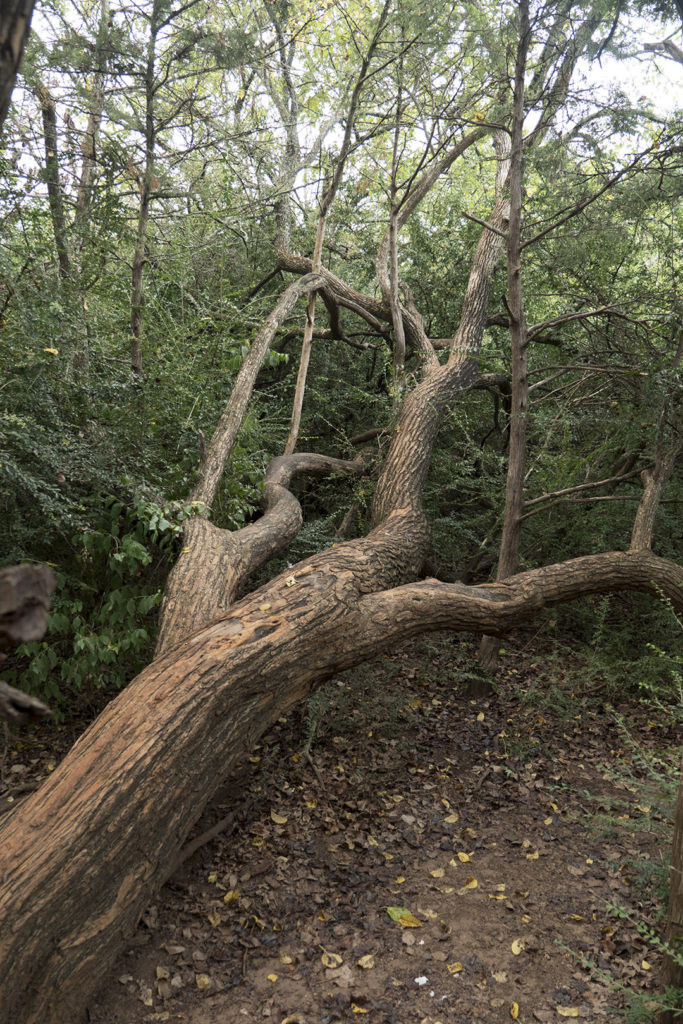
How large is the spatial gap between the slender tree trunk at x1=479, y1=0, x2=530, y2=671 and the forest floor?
0.86 m

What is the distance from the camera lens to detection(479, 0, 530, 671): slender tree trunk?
5.02 metres

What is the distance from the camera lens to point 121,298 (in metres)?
5.61

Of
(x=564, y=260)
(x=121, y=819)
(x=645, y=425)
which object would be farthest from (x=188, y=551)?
(x=564, y=260)

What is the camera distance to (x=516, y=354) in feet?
17.7

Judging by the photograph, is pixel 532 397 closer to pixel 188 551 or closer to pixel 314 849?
pixel 188 551

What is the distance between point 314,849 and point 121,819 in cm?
143

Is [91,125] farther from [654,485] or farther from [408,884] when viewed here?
[408,884]

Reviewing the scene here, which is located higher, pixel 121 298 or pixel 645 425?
pixel 121 298

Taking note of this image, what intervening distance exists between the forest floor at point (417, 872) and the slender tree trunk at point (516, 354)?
0.86 m

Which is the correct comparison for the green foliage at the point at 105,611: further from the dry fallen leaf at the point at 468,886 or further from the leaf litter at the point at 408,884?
the dry fallen leaf at the point at 468,886

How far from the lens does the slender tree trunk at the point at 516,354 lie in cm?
502

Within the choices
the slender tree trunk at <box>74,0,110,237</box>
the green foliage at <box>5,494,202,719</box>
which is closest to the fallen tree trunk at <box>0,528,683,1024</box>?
the green foliage at <box>5,494,202,719</box>

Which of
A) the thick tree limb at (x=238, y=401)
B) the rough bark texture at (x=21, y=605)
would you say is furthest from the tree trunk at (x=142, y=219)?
the rough bark texture at (x=21, y=605)

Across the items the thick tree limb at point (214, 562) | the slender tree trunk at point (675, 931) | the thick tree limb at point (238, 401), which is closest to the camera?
the slender tree trunk at point (675, 931)
